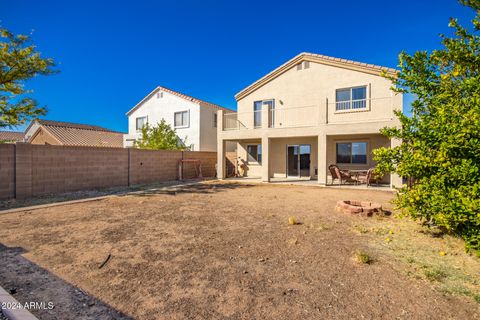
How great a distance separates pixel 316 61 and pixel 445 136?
12.9m

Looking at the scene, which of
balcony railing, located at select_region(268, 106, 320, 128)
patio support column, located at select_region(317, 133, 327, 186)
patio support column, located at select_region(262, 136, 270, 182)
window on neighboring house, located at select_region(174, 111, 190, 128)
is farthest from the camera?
window on neighboring house, located at select_region(174, 111, 190, 128)

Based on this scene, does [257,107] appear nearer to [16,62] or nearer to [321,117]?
[321,117]

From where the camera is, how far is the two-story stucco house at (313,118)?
13078mm

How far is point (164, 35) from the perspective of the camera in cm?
1912

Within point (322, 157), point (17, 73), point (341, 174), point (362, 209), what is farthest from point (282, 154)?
point (17, 73)

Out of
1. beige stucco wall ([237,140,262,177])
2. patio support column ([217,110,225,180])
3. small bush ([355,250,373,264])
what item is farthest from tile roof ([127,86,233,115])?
small bush ([355,250,373,264])

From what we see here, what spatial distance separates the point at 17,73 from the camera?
411 inches

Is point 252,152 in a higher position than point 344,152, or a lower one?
higher

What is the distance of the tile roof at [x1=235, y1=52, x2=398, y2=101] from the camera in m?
13.3

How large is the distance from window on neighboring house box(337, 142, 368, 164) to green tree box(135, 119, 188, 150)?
12882 mm

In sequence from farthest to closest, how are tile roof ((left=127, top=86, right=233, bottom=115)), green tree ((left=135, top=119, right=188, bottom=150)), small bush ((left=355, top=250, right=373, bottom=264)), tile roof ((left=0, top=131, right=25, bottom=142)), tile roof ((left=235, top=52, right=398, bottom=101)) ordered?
tile roof ((left=0, top=131, right=25, bottom=142)) → tile roof ((left=127, top=86, right=233, bottom=115)) → green tree ((left=135, top=119, right=188, bottom=150)) → tile roof ((left=235, top=52, right=398, bottom=101)) → small bush ((left=355, top=250, right=373, bottom=264))

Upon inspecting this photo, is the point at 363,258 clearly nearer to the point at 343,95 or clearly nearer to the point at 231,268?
the point at 231,268

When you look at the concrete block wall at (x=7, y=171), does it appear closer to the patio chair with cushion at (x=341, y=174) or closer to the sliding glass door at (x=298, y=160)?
the sliding glass door at (x=298, y=160)

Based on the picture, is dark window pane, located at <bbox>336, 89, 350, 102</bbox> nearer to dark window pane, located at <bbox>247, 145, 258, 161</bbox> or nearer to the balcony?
the balcony
